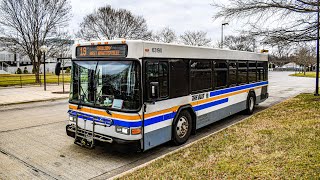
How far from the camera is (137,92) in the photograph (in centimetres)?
572

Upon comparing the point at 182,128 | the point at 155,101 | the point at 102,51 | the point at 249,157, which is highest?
the point at 102,51

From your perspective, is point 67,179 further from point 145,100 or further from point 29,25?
point 29,25

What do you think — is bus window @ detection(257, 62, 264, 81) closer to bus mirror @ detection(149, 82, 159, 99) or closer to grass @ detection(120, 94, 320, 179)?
grass @ detection(120, 94, 320, 179)

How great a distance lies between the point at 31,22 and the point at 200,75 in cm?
2510

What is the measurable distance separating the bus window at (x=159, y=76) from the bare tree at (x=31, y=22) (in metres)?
25.3

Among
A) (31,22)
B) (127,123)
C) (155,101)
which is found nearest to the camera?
(127,123)

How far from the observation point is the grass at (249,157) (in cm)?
483

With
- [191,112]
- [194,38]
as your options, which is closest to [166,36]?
[194,38]

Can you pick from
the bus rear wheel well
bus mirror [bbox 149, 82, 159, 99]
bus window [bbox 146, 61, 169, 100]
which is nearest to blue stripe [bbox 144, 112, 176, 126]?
the bus rear wheel well

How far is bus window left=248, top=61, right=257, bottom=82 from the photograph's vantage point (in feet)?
37.4

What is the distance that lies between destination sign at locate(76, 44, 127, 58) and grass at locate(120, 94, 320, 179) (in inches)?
96.9

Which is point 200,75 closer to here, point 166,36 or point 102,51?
point 102,51

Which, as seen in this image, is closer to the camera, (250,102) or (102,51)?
(102,51)

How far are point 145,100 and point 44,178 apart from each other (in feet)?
8.07
